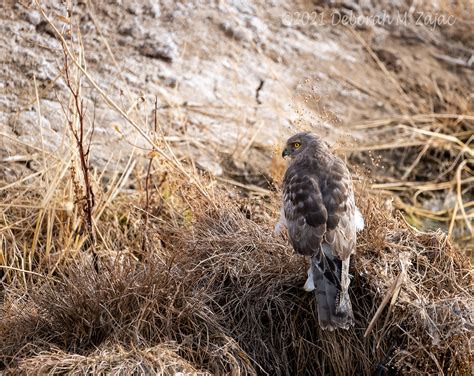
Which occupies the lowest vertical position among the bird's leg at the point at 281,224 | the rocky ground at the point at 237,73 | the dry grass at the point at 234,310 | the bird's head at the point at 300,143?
the rocky ground at the point at 237,73

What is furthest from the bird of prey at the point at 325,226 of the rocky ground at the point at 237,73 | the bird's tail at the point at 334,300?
the rocky ground at the point at 237,73

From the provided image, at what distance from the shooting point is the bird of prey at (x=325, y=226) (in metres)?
5.02

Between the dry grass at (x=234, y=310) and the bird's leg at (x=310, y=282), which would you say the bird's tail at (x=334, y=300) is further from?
the dry grass at (x=234, y=310)

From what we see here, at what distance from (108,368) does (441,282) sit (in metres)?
2.03

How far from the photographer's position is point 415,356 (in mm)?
4977

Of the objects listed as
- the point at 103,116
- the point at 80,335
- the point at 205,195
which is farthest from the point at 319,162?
the point at 103,116

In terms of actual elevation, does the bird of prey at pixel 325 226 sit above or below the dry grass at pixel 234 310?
above

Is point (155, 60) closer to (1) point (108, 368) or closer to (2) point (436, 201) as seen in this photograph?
(2) point (436, 201)

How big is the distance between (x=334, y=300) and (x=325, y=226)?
42 centimetres

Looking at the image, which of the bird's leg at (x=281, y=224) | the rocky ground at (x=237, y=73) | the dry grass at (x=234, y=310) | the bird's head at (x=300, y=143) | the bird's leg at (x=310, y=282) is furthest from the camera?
the rocky ground at (x=237, y=73)

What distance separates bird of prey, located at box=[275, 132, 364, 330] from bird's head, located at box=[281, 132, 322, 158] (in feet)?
0.84

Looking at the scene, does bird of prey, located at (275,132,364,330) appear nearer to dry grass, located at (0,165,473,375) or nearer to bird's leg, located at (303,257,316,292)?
bird's leg, located at (303,257,316,292)

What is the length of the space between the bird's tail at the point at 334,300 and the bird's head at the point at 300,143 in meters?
1.02

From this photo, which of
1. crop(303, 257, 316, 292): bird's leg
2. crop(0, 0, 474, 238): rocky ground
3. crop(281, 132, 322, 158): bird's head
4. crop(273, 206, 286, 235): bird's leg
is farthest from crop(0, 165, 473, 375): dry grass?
crop(0, 0, 474, 238): rocky ground
